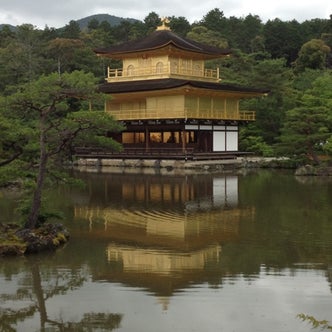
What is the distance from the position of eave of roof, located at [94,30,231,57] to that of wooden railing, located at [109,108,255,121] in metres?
4.74

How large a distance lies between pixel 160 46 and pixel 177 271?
108 ft

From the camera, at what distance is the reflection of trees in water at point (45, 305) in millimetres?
7902

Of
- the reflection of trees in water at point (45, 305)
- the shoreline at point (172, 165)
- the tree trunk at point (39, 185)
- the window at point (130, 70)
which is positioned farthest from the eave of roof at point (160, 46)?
the reflection of trees in water at point (45, 305)

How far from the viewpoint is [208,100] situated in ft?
136

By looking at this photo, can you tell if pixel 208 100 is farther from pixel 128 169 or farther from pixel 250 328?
pixel 250 328

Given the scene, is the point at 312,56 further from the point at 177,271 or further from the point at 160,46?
the point at 177,271

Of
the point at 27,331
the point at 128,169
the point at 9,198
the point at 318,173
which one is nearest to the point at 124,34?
the point at 128,169

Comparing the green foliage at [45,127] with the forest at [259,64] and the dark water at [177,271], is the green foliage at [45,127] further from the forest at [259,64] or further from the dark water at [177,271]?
the forest at [259,64]

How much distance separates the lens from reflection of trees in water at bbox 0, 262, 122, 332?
7.90m

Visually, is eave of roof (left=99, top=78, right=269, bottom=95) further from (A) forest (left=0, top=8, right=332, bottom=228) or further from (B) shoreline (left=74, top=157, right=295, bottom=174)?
(B) shoreline (left=74, top=157, right=295, bottom=174)

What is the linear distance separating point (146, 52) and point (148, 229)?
1191 inches

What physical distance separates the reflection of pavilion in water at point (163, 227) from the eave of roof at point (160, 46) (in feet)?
58.3

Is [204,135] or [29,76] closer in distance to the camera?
[204,135]

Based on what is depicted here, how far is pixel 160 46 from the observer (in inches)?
1646
